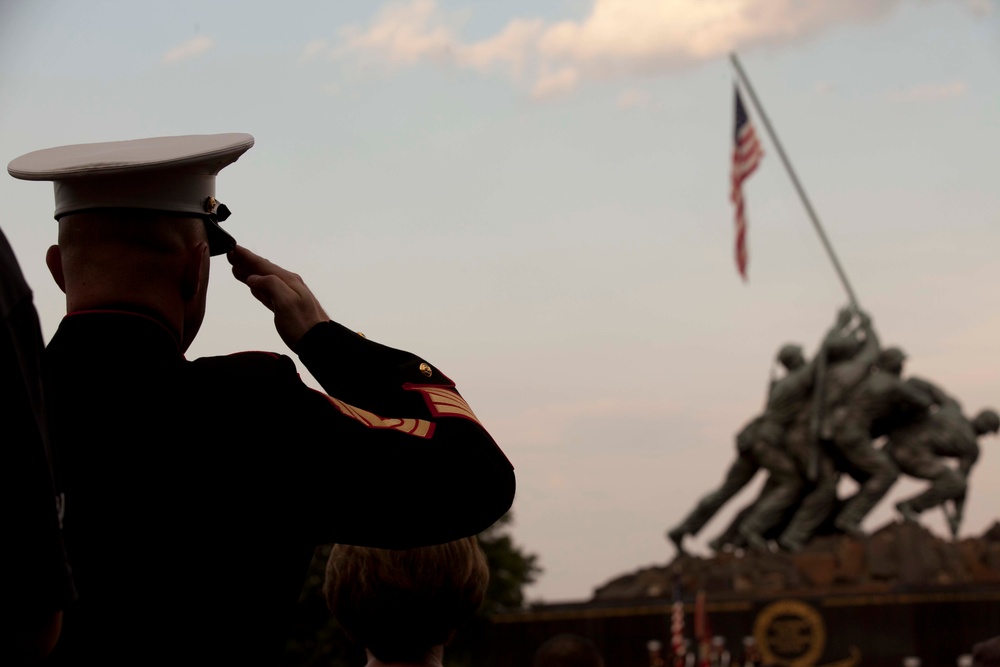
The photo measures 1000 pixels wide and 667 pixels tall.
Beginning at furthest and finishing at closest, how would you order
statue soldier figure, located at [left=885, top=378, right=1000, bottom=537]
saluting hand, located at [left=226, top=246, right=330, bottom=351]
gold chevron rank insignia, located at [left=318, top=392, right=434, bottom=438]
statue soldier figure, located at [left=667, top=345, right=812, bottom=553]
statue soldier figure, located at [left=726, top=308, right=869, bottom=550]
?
1. statue soldier figure, located at [left=667, top=345, right=812, bottom=553]
2. statue soldier figure, located at [left=726, top=308, right=869, bottom=550]
3. statue soldier figure, located at [left=885, top=378, right=1000, bottom=537]
4. saluting hand, located at [left=226, top=246, right=330, bottom=351]
5. gold chevron rank insignia, located at [left=318, top=392, right=434, bottom=438]

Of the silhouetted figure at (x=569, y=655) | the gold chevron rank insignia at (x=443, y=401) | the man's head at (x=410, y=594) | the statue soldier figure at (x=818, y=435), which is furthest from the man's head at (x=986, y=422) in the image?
the gold chevron rank insignia at (x=443, y=401)

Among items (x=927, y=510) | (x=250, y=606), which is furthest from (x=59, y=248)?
(x=927, y=510)

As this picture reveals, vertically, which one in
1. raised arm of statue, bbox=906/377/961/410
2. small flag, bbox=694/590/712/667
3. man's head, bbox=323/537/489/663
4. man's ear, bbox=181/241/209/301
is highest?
raised arm of statue, bbox=906/377/961/410

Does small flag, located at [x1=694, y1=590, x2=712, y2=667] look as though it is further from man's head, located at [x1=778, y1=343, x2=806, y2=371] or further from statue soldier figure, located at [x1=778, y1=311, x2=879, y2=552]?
man's head, located at [x1=778, y1=343, x2=806, y2=371]

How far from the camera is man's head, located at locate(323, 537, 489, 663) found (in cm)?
226

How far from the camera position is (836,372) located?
22891 millimetres

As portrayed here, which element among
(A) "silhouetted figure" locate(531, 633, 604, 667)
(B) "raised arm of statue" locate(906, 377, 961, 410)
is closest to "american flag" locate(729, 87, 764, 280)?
(B) "raised arm of statue" locate(906, 377, 961, 410)

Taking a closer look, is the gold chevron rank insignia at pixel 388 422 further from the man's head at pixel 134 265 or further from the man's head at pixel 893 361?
the man's head at pixel 893 361

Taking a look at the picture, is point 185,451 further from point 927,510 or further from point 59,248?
point 927,510

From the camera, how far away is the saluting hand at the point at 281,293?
1.98 metres

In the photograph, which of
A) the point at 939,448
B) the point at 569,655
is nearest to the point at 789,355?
the point at 939,448

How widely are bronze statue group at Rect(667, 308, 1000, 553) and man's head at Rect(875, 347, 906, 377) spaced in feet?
0.05

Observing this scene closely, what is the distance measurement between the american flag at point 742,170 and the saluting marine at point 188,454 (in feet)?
72.1

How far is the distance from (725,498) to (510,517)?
207 inches
